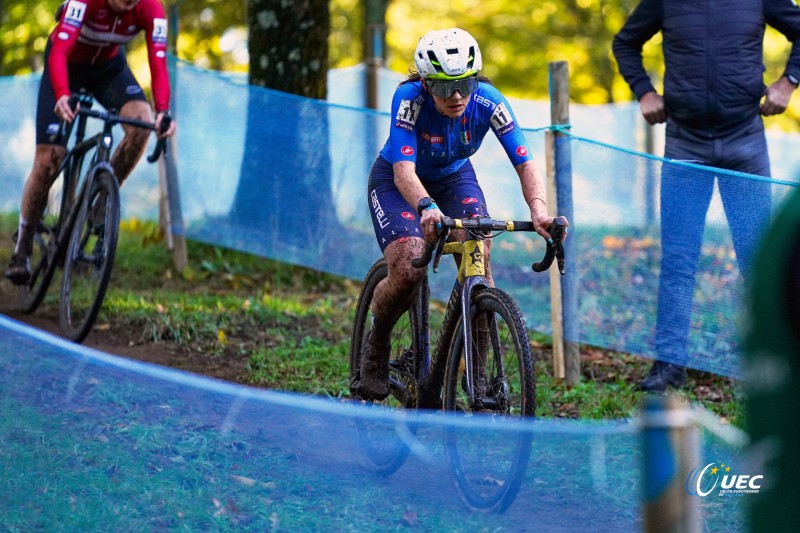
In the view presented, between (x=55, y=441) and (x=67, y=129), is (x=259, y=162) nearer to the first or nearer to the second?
(x=67, y=129)

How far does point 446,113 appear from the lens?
443 centimetres

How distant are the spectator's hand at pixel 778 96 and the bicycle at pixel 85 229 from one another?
3522 mm

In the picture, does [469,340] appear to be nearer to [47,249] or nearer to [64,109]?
[64,109]

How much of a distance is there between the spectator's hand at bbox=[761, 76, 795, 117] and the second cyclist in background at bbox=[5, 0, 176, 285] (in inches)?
138

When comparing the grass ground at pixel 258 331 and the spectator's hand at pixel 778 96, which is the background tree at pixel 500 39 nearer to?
the grass ground at pixel 258 331

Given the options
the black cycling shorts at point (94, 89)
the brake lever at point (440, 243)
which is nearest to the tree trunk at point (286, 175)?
the black cycling shorts at point (94, 89)

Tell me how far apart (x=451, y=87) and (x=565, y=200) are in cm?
196

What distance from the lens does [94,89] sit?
22.5ft

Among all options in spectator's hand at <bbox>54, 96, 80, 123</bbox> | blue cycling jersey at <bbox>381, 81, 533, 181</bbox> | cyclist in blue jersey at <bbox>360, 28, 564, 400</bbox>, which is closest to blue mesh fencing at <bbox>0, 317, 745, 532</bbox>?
cyclist in blue jersey at <bbox>360, 28, 564, 400</bbox>

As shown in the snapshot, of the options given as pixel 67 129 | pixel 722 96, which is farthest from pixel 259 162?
pixel 722 96

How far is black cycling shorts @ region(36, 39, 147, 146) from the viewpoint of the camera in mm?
6602

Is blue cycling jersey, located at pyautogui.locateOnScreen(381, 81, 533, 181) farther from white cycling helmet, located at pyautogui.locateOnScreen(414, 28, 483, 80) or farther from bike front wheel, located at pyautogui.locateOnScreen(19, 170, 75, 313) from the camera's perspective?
bike front wheel, located at pyautogui.locateOnScreen(19, 170, 75, 313)

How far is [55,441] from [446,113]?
224 centimetres

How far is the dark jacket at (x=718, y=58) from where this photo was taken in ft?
19.5
